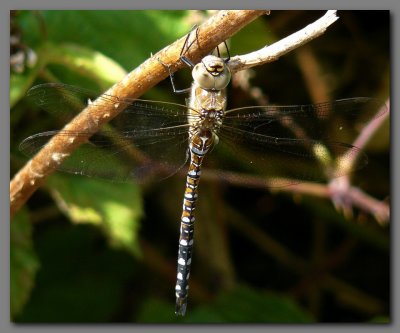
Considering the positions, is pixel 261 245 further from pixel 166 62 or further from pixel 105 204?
pixel 166 62

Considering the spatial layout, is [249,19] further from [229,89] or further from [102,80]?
[229,89]

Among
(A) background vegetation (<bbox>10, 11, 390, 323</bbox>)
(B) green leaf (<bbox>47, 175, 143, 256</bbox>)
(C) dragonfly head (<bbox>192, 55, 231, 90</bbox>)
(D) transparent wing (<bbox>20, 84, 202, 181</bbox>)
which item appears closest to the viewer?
(C) dragonfly head (<bbox>192, 55, 231, 90</bbox>)

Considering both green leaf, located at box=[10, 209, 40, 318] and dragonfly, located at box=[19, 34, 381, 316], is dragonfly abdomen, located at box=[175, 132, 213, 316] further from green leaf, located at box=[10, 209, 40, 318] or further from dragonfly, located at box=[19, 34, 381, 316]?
green leaf, located at box=[10, 209, 40, 318]

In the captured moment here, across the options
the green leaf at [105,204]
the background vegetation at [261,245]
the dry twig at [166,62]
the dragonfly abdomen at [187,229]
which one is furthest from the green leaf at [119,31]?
the dry twig at [166,62]

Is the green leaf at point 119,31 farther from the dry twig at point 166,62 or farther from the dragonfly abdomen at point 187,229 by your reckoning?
the dry twig at point 166,62

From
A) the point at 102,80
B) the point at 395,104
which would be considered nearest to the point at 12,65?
the point at 102,80

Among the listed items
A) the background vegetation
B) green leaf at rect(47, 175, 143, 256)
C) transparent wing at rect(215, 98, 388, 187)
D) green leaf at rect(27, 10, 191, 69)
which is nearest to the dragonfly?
transparent wing at rect(215, 98, 388, 187)

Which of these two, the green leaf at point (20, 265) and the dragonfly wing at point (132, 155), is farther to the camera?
the green leaf at point (20, 265)
